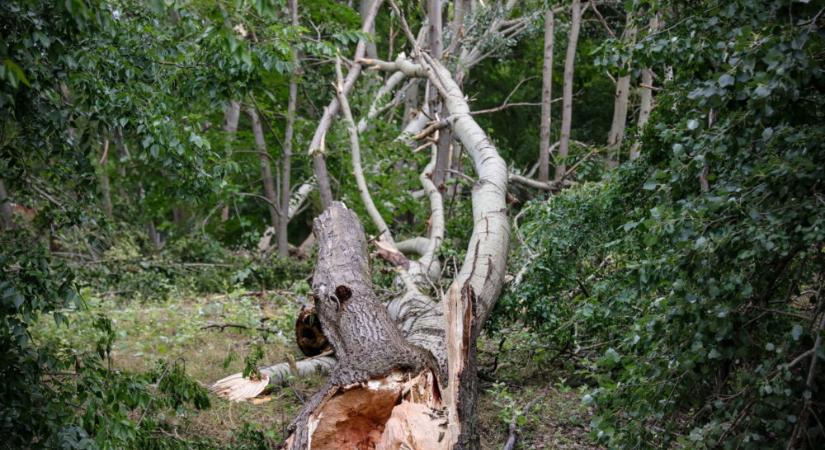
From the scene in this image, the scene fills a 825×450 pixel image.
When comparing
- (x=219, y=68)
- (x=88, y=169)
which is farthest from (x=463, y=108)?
(x=88, y=169)

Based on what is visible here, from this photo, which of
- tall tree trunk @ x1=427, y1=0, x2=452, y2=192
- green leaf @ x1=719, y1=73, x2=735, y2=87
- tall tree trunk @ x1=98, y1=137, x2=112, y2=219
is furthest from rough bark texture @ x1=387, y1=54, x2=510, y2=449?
tall tree trunk @ x1=98, y1=137, x2=112, y2=219

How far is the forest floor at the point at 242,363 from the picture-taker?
5.83 meters

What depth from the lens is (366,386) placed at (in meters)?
4.88

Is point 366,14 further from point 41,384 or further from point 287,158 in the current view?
point 41,384

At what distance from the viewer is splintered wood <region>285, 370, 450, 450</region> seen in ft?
14.3

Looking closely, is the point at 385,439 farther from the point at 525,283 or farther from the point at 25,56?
the point at 525,283

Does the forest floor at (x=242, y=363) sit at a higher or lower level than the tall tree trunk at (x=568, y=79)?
lower

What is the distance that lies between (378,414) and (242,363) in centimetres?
304

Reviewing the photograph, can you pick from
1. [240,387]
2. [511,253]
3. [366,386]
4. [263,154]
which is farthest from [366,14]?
[366,386]

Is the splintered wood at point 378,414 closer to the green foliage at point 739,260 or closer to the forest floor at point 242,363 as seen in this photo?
the forest floor at point 242,363

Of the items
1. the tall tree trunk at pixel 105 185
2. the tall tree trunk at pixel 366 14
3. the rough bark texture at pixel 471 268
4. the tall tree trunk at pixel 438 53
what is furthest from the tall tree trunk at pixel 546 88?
the tall tree trunk at pixel 105 185

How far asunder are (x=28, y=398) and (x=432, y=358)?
261 cm

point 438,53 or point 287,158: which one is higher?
point 438,53

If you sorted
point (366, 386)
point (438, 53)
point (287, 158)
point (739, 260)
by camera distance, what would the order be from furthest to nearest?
1. point (287, 158)
2. point (438, 53)
3. point (366, 386)
4. point (739, 260)
